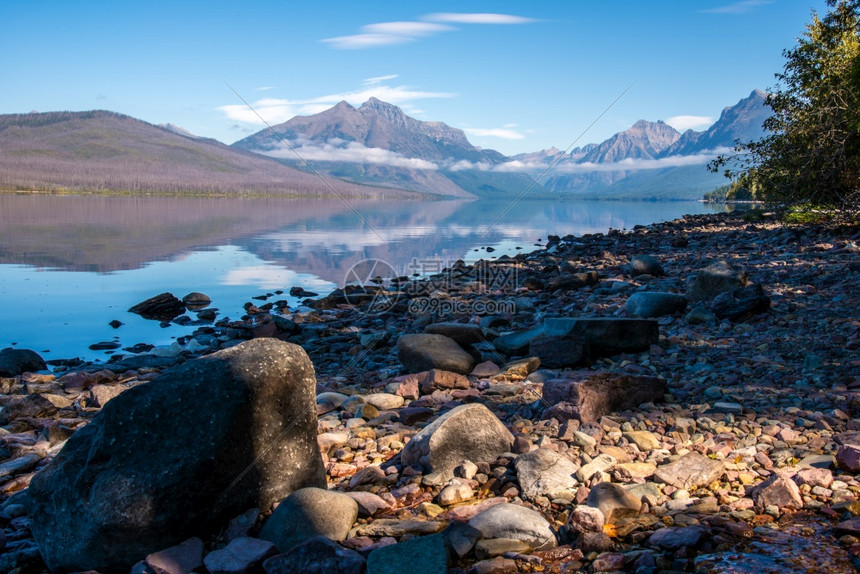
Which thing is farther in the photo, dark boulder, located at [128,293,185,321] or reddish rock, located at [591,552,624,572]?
dark boulder, located at [128,293,185,321]

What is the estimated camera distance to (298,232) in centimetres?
5462

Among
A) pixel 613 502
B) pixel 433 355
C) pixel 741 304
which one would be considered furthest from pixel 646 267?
pixel 613 502

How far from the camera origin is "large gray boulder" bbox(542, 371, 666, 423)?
6.80 meters

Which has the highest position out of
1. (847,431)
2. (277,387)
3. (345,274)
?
(277,387)

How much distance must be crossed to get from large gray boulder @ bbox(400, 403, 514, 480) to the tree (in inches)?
726

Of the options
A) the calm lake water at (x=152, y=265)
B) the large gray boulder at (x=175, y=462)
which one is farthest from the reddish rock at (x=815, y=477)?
the calm lake water at (x=152, y=265)

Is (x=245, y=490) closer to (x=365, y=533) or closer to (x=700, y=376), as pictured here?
(x=365, y=533)

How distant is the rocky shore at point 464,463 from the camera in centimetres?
448

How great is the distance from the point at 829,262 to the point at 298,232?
147ft

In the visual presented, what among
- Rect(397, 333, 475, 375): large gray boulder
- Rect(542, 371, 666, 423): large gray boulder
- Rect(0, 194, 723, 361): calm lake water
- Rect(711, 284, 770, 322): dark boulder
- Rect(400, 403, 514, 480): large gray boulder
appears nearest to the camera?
Rect(400, 403, 514, 480): large gray boulder

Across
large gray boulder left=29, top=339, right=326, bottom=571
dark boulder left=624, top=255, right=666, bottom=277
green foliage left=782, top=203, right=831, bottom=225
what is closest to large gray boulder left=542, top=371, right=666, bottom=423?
large gray boulder left=29, top=339, right=326, bottom=571

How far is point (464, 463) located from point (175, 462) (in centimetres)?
251

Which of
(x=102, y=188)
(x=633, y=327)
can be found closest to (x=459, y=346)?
(x=633, y=327)

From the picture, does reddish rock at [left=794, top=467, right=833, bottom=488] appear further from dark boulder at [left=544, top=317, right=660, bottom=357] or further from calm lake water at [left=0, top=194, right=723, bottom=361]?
calm lake water at [left=0, top=194, right=723, bottom=361]
